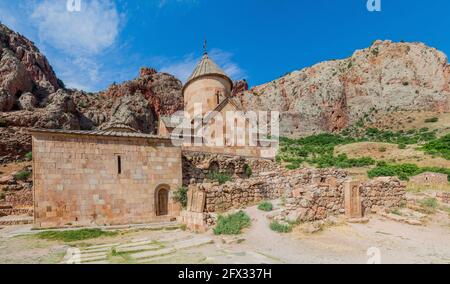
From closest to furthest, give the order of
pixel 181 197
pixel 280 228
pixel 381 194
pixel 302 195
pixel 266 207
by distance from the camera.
Answer: pixel 280 228 → pixel 302 195 → pixel 266 207 → pixel 381 194 → pixel 181 197

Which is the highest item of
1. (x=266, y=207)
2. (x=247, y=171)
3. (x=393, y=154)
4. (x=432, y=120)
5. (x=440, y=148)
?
(x=432, y=120)

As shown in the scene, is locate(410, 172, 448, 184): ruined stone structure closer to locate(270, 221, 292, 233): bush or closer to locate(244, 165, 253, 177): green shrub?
locate(244, 165, 253, 177): green shrub

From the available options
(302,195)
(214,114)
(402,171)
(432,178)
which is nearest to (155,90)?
(214,114)

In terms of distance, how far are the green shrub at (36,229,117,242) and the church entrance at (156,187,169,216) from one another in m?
3.20

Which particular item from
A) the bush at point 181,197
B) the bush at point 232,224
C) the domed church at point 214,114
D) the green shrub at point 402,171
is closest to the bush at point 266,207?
the bush at point 232,224

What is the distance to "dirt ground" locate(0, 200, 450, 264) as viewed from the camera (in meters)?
4.75

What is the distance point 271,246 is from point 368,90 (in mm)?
59662

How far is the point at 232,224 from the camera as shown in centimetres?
693

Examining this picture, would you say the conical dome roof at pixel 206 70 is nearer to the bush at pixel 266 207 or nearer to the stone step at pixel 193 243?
the bush at pixel 266 207

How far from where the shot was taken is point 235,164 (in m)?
14.3

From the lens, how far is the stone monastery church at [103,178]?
945 centimetres

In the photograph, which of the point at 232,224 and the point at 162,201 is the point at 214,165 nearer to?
the point at 162,201

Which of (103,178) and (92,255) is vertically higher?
(103,178)

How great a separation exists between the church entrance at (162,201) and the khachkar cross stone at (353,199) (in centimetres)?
711
